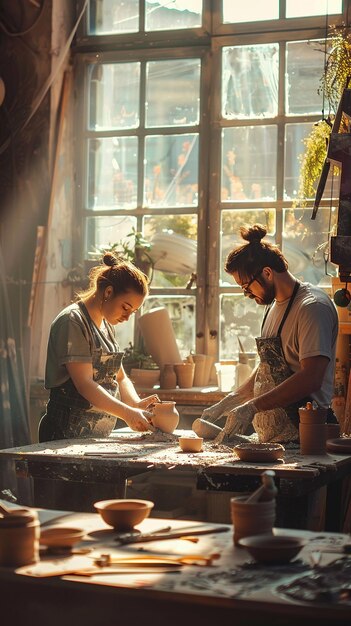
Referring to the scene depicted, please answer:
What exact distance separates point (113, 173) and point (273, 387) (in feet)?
8.89

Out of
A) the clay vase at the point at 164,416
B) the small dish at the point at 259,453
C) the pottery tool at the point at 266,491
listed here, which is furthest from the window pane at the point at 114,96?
Answer: the pottery tool at the point at 266,491

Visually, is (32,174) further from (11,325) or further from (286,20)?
(286,20)

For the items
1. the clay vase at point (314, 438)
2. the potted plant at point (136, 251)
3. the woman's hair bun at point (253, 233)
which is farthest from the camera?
the potted plant at point (136, 251)

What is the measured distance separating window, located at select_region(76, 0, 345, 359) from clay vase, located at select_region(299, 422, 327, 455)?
2.34m

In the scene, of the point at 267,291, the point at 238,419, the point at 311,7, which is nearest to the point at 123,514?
the point at 238,419

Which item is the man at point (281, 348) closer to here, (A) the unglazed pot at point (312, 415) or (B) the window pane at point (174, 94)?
(A) the unglazed pot at point (312, 415)

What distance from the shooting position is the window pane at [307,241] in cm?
611

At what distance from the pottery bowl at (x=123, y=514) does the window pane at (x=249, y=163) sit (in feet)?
13.2

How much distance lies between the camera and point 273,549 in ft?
7.14

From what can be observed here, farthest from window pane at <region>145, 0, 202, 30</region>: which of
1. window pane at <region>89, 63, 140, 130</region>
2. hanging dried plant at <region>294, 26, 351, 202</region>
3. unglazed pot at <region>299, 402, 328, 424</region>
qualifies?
unglazed pot at <region>299, 402, 328, 424</region>

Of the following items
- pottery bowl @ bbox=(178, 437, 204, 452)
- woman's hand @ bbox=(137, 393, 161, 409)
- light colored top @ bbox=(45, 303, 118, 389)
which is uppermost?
light colored top @ bbox=(45, 303, 118, 389)

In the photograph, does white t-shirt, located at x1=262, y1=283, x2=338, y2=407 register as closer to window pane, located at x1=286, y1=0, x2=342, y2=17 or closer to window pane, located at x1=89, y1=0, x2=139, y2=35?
window pane, located at x1=286, y1=0, x2=342, y2=17

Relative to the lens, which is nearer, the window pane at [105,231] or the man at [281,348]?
the man at [281,348]

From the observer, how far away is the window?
6.22 m
